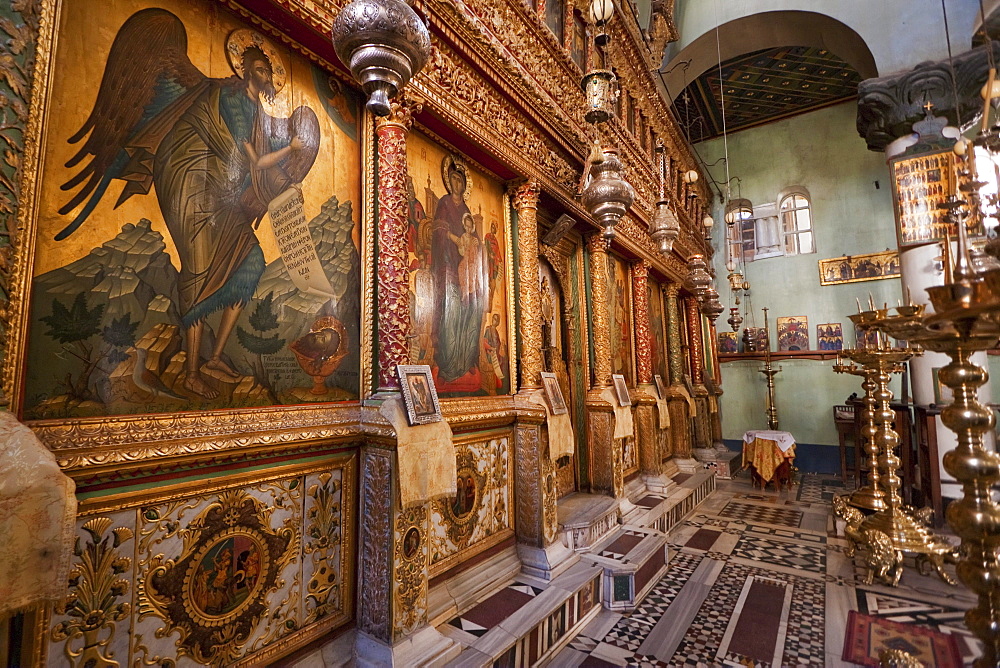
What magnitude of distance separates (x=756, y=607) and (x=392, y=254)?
4161 mm

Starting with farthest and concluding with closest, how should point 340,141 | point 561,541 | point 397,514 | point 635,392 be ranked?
point 635,392 < point 561,541 < point 340,141 < point 397,514

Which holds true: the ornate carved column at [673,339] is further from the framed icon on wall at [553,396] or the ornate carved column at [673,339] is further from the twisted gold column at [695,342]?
the framed icon on wall at [553,396]

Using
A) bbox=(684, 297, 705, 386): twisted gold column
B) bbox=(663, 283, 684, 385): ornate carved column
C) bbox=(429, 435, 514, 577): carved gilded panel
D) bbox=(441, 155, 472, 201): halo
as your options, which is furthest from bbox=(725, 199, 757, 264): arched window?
bbox=(429, 435, 514, 577): carved gilded panel

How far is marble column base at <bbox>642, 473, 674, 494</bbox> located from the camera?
6.53 meters

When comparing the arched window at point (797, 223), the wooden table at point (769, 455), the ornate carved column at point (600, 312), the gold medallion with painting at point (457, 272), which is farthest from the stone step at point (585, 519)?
the arched window at point (797, 223)

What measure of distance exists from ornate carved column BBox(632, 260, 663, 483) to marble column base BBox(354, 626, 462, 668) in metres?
4.88

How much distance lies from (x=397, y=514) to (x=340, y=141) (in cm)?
231

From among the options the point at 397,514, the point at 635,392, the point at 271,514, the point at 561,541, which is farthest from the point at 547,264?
the point at 271,514

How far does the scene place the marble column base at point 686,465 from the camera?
26.5ft

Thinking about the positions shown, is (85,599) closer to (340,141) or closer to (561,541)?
(340,141)

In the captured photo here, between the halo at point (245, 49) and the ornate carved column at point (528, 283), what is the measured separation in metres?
2.29

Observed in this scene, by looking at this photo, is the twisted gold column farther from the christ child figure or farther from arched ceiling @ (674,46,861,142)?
the christ child figure

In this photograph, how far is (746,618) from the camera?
3562 mm

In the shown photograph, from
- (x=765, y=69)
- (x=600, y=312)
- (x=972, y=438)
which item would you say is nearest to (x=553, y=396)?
(x=600, y=312)
